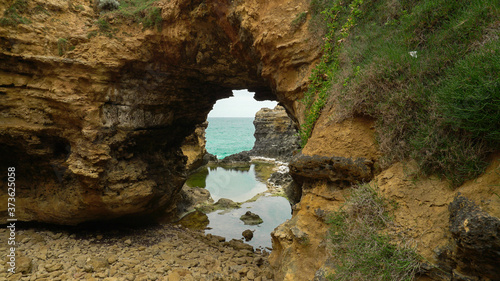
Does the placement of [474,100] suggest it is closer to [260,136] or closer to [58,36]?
[58,36]

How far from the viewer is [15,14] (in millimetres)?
5742

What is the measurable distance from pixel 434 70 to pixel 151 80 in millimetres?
7332

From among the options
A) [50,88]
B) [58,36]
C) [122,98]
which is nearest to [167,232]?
[122,98]

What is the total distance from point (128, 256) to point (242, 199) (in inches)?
324

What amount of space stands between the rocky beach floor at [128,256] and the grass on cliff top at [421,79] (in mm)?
4162

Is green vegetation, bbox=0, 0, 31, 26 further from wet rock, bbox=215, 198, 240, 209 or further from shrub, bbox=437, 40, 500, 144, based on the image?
wet rock, bbox=215, 198, 240, 209

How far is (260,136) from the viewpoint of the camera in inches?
1329

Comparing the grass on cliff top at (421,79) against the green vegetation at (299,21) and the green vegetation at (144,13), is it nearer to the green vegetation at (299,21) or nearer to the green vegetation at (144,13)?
the green vegetation at (299,21)

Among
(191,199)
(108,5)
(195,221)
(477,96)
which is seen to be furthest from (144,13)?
(191,199)

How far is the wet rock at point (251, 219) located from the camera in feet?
34.2

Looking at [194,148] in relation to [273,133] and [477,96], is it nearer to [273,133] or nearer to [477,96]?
[273,133]

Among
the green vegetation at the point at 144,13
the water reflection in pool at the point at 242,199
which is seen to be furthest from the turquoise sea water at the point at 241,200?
the green vegetation at the point at 144,13

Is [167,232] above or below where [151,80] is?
below

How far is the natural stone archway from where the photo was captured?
5.66 m
